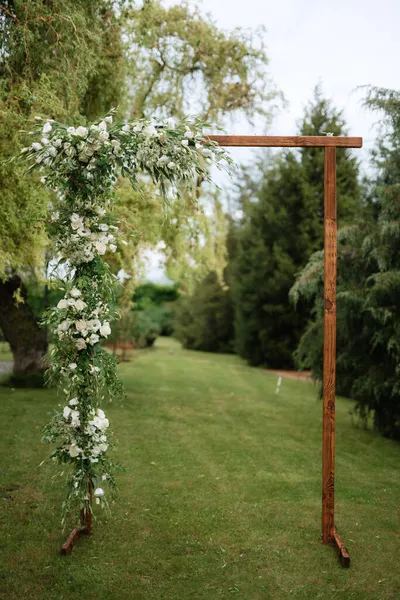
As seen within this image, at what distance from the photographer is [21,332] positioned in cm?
1170

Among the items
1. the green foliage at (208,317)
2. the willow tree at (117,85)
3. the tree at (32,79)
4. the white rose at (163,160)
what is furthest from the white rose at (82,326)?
the green foliage at (208,317)

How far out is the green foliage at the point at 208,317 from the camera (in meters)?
25.9

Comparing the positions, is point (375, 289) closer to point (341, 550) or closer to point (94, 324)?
point (341, 550)

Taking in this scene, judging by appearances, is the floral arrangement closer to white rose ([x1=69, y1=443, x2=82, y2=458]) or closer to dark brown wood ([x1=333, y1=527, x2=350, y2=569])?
white rose ([x1=69, y1=443, x2=82, y2=458])

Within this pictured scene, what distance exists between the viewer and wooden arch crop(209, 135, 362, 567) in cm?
470

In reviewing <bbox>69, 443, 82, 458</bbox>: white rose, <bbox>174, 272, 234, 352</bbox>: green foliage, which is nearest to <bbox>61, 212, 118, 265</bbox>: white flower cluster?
<bbox>69, 443, 82, 458</bbox>: white rose

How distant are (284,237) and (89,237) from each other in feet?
50.8

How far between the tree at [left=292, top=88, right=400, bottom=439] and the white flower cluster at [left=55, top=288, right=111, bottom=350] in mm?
4777

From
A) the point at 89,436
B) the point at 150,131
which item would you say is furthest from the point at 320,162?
the point at 89,436

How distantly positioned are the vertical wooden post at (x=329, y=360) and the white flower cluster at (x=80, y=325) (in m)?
1.92

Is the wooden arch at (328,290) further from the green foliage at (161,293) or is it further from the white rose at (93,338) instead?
the green foliage at (161,293)

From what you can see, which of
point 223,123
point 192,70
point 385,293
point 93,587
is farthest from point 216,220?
point 93,587

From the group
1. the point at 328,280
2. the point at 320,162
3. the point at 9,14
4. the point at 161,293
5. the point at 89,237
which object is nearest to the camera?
the point at 89,237

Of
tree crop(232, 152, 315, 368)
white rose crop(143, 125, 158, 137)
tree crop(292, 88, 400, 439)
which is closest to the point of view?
white rose crop(143, 125, 158, 137)
